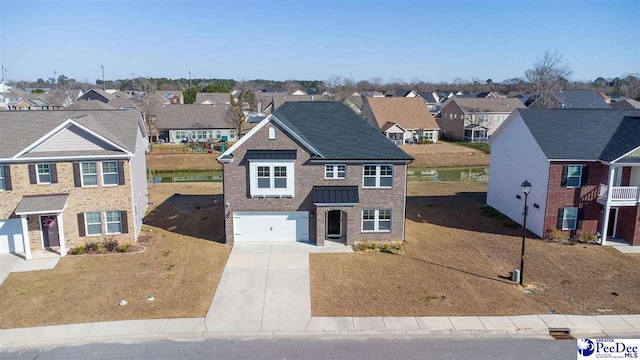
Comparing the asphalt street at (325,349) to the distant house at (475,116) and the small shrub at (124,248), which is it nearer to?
the small shrub at (124,248)

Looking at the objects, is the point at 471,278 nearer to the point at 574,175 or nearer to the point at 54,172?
the point at 574,175

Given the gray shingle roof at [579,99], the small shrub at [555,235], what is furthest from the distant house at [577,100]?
the small shrub at [555,235]

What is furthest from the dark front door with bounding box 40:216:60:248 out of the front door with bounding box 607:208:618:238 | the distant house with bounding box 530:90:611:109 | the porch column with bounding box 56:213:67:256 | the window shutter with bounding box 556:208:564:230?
the distant house with bounding box 530:90:611:109

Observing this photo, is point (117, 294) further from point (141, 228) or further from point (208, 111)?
point (208, 111)

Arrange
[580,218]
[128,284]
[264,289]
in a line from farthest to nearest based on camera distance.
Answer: [580,218] < [128,284] < [264,289]

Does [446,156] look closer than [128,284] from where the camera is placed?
No

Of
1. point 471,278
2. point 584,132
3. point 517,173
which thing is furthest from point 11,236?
point 584,132

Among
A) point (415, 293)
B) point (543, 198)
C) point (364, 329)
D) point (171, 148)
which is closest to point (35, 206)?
point (364, 329)
